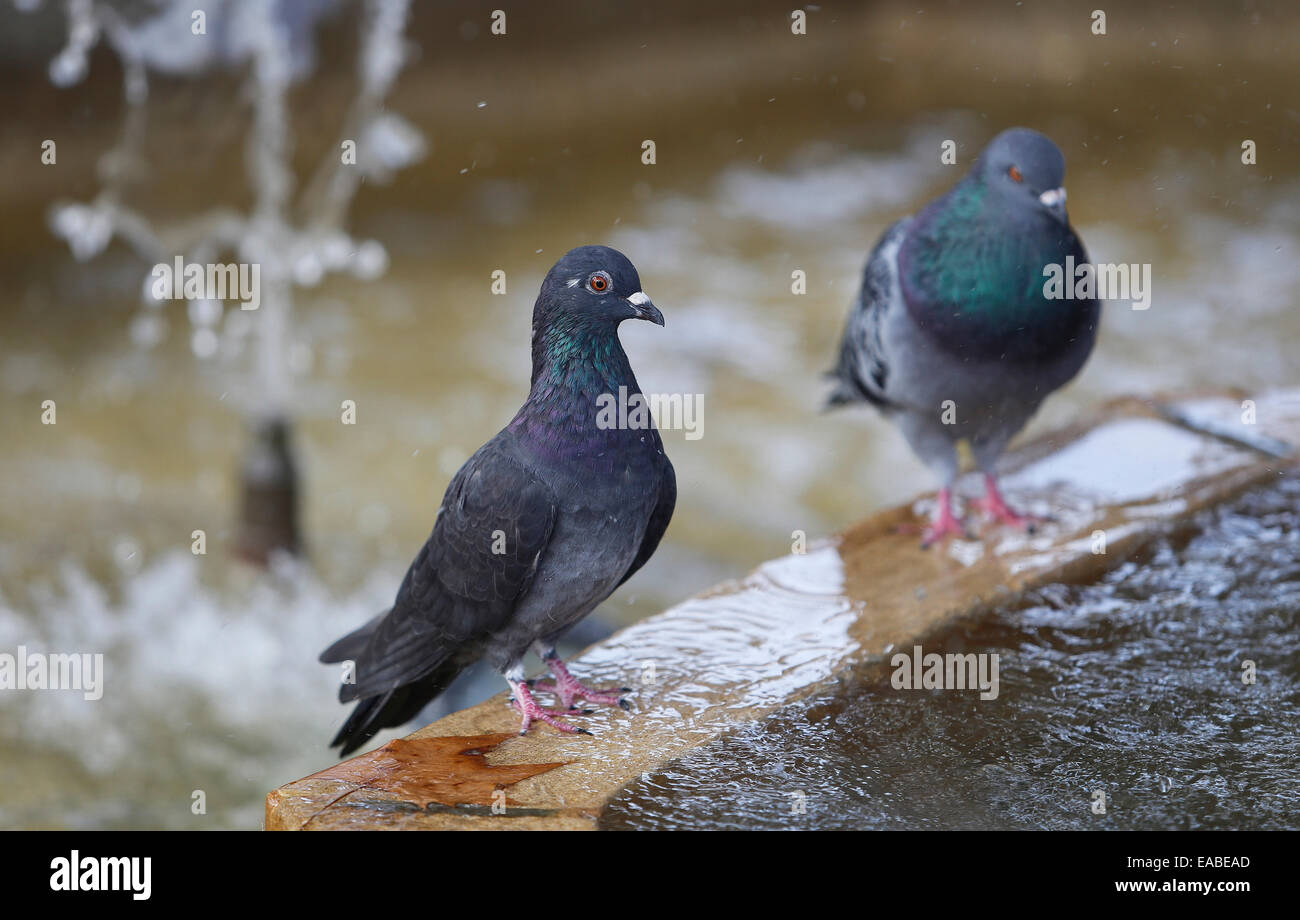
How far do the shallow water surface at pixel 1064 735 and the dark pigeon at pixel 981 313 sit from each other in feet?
1.96

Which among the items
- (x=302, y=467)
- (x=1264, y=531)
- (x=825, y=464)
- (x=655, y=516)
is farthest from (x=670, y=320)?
(x=655, y=516)

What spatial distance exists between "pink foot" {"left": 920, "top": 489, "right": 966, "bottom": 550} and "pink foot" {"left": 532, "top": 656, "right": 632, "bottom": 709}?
4.06ft

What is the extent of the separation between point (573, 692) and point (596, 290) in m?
0.93

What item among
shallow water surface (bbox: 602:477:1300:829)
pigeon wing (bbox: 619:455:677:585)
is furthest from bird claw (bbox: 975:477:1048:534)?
pigeon wing (bbox: 619:455:677:585)

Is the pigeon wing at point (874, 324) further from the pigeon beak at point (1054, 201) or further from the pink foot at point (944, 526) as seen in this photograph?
the pigeon beak at point (1054, 201)

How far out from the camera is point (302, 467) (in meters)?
7.78

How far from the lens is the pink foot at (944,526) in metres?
3.90

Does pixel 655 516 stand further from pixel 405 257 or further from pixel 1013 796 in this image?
pixel 405 257

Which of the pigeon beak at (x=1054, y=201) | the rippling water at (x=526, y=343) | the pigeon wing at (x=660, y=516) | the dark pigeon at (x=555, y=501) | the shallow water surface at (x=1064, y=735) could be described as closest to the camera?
the shallow water surface at (x=1064, y=735)

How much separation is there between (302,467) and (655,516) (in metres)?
5.32

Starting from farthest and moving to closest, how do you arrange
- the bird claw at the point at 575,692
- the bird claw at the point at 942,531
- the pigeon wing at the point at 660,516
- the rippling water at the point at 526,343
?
the rippling water at the point at 526,343, the bird claw at the point at 942,531, the bird claw at the point at 575,692, the pigeon wing at the point at 660,516

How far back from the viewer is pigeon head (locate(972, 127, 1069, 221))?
140 inches

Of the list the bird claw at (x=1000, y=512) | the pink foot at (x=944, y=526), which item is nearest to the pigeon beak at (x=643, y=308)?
the pink foot at (x=944, y=526)

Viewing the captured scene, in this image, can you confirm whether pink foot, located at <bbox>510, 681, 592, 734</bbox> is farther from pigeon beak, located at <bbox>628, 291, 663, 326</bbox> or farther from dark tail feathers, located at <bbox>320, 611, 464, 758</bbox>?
pigeon beak, located at <bbox>628, 291, 663, 326</bbox>
